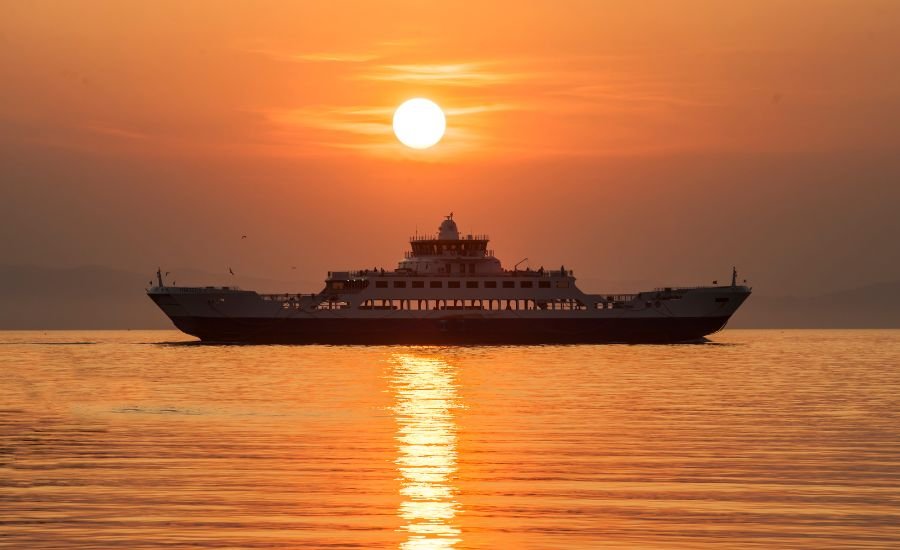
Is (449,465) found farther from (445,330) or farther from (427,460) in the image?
(445,330)

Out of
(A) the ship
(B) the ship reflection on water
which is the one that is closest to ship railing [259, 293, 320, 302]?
(A) the ship

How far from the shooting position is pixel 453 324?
134250mm

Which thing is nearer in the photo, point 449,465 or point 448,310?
point 449,465

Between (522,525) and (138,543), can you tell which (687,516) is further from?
(138,543)

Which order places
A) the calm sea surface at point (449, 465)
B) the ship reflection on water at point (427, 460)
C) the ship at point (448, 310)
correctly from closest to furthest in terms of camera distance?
the calm sea surface at point (449, 465) < the ship reflection on water at point (427, 460) < the ship at point (448, 310)

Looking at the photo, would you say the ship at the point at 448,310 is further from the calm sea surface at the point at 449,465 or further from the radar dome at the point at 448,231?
the calm sea surface at the point at 449,465

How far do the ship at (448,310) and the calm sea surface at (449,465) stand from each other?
6002 centimetres

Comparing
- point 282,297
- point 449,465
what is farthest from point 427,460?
point 282,297

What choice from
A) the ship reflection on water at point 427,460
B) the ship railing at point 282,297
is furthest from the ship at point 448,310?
the ship reflection on water at point 427,460

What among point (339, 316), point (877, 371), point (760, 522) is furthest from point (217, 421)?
point (339, 316)

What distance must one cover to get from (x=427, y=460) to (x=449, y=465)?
1.37m

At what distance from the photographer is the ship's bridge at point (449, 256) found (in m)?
137

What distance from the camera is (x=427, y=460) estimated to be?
35.7 m

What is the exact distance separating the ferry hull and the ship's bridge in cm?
617
